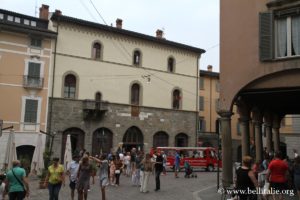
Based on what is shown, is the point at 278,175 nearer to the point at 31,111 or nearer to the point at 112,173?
the point at 112,173

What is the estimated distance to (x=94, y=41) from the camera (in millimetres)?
34438

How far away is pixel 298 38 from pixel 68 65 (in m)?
23.7

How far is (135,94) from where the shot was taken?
37094 mm

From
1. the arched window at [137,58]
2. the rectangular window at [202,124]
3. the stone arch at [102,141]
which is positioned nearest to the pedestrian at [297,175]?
the stone arch at [102,141]

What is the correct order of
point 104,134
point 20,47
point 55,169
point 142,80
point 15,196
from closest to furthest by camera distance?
point 15,196
point 55,169
point 20,47
point 104,134
point 142,80

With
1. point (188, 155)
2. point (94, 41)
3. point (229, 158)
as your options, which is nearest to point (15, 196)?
point (229, 158)

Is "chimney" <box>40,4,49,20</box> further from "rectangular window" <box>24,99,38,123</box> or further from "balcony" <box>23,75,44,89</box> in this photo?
"rectangular window" <box>24,99,38,123</box>

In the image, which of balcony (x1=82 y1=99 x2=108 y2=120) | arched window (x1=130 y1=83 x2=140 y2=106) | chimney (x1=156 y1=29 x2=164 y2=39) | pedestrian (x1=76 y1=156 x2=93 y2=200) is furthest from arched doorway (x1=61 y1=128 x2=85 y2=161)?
pedestrian (x1=76 y1=156 x2=93 y2=200)

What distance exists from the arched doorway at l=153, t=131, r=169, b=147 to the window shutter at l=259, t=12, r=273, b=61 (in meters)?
25.7

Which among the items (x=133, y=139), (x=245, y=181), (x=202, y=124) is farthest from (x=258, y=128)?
(x=202, y=124)

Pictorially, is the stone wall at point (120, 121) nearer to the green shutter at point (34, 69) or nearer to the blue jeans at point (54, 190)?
the green shutter at point (34, 69)

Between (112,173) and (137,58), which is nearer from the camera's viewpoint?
(112,173)

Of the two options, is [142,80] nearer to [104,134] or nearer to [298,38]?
[104,134]

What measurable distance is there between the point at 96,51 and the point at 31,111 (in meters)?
7.96
